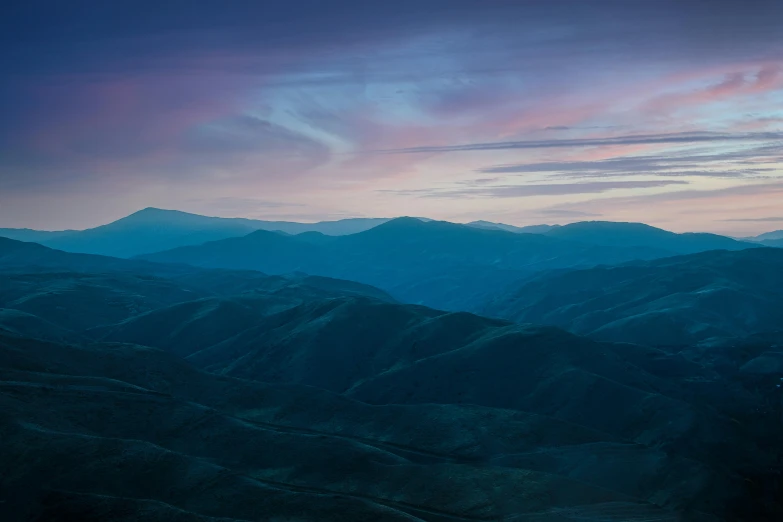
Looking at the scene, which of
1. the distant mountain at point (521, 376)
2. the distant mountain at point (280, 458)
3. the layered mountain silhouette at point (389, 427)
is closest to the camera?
the distant mountain at point (280, 458)

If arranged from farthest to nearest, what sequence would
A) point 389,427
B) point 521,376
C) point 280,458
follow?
point 521,376, point 389,427, point 280,458

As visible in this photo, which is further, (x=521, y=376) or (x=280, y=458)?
(x=521, y=376)

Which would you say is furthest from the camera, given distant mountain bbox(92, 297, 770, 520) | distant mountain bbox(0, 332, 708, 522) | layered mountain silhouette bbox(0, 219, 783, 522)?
distant mountain bbox(92, 297, 770, 520)

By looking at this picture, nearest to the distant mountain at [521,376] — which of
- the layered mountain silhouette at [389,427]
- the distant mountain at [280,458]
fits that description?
the layered mountain silhouette at [389,427]

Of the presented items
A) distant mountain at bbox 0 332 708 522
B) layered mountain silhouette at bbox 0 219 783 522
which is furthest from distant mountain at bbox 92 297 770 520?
distant mountain at bbox 0 332 708 522

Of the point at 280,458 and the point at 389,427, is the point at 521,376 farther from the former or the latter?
the point at 280,458

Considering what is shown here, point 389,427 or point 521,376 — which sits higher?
point 521,376

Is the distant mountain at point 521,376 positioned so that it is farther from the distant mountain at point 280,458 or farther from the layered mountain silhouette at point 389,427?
the distant mountain at point 280,458

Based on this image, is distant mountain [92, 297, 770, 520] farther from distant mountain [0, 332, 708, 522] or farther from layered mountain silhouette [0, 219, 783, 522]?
distant mountain [0, 332, 708, 522]

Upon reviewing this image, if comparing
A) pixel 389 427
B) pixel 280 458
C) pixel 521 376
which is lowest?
pixel 389 427

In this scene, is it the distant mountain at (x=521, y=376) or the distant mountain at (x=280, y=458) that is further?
the distant mountain at (x=521, y=376)

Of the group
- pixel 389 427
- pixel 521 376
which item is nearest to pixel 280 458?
pixel 389 427
